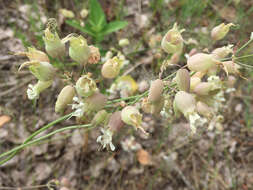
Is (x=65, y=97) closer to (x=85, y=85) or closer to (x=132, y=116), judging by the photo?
(x=85, y=85)

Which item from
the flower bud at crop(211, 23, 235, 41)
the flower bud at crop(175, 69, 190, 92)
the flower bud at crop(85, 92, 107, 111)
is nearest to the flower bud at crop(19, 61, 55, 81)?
the flower bud at crop(85, 92, 107, 111)

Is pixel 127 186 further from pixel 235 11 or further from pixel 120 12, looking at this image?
pixel 235 11

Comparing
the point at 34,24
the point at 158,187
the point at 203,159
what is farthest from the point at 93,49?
the point at 203,159

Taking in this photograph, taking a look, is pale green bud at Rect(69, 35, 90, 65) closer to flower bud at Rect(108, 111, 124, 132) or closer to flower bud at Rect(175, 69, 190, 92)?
flower bud at Rect(108, 111, 124, 132)

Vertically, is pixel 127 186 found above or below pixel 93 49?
below

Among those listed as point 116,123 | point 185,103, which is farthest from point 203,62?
point 116,123

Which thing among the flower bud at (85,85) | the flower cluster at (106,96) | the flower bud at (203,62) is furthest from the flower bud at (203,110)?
the flower bud at (85,85)
